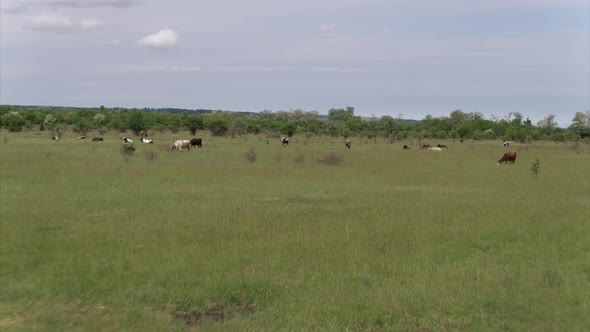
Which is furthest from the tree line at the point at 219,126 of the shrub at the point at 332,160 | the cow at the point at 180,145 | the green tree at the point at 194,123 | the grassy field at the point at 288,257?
the grassy field at the point at 288,257

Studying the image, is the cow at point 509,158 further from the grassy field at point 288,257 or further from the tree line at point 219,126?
the tree line at point 219,126

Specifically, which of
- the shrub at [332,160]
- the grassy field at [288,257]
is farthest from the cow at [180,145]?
the grassy field at [288,257]

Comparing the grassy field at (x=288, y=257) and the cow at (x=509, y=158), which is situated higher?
the cow at (x=509, y=158)

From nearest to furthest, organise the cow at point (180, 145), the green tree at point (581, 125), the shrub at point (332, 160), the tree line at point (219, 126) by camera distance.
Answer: the shrub at point (332, 160) < the cow at point (180, 145) < the tree line at point (219, 126) < the green tree at point (581, 125)

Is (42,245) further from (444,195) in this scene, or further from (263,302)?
(444,195)

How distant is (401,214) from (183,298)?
283 inches

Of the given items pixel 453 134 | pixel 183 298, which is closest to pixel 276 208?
pixel 183 298

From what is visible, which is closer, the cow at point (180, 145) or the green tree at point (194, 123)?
the cow at point (180, 145)

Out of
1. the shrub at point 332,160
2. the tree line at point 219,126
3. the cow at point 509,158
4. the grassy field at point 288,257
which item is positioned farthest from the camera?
the tree line at point 219,126

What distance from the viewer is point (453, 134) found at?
78062 millimetres

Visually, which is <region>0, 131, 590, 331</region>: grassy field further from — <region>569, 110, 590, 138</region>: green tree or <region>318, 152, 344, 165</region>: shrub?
<region>569, 110, 590, 138</region>: green tree

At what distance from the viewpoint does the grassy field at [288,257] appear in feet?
22.7

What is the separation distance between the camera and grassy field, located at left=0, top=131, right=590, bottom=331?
693cm

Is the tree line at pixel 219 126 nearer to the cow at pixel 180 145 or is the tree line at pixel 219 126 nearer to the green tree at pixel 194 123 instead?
the green tree at pixel 194 123
